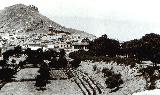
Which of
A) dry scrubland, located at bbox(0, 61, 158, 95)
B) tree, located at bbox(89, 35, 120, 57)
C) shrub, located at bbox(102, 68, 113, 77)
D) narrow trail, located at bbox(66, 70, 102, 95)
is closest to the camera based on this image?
dry scrubland, located at bbox(0, 61, 158, 95)

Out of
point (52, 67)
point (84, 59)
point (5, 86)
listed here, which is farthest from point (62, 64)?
point (5, 86)

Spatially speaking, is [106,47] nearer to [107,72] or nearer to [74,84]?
[107,72]

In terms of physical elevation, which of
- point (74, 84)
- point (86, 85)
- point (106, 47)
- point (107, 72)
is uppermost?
point (106, 47)

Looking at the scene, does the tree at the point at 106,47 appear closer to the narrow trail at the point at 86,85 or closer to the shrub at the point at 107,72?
the narrow trail at the point at 86,85

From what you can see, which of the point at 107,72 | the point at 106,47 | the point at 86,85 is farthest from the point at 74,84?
the point at 106,47

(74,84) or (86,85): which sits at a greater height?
(86,85)

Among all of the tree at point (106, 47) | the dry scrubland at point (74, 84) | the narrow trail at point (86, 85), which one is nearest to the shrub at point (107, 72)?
the dry scrubland at point (74, 84)

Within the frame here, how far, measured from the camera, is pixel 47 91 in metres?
55.6

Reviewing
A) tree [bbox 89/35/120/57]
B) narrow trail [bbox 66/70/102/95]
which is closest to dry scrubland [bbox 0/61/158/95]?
narrow trail [bbox 66/70/102/95]

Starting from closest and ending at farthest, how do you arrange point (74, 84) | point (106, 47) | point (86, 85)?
point (86, 85), point (74, 84), point (106, 47)

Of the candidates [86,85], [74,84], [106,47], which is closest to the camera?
[86,85]

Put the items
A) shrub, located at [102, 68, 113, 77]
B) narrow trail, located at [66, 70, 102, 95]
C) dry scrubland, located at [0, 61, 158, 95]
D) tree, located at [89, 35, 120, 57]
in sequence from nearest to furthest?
1. dry scrubland, located at [0, 61, 158, 95]
2. narrow trail, located at [66, 70, 102, 95]
3. shrub, located at [102, 68, 113, 77]
4. tree, located at [89, 35, 120, 57]

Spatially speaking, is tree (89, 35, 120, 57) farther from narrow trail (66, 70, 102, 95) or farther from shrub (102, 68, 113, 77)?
shrub (102, 68, 113, 77)

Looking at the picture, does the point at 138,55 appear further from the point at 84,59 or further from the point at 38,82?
the point at 38,82
